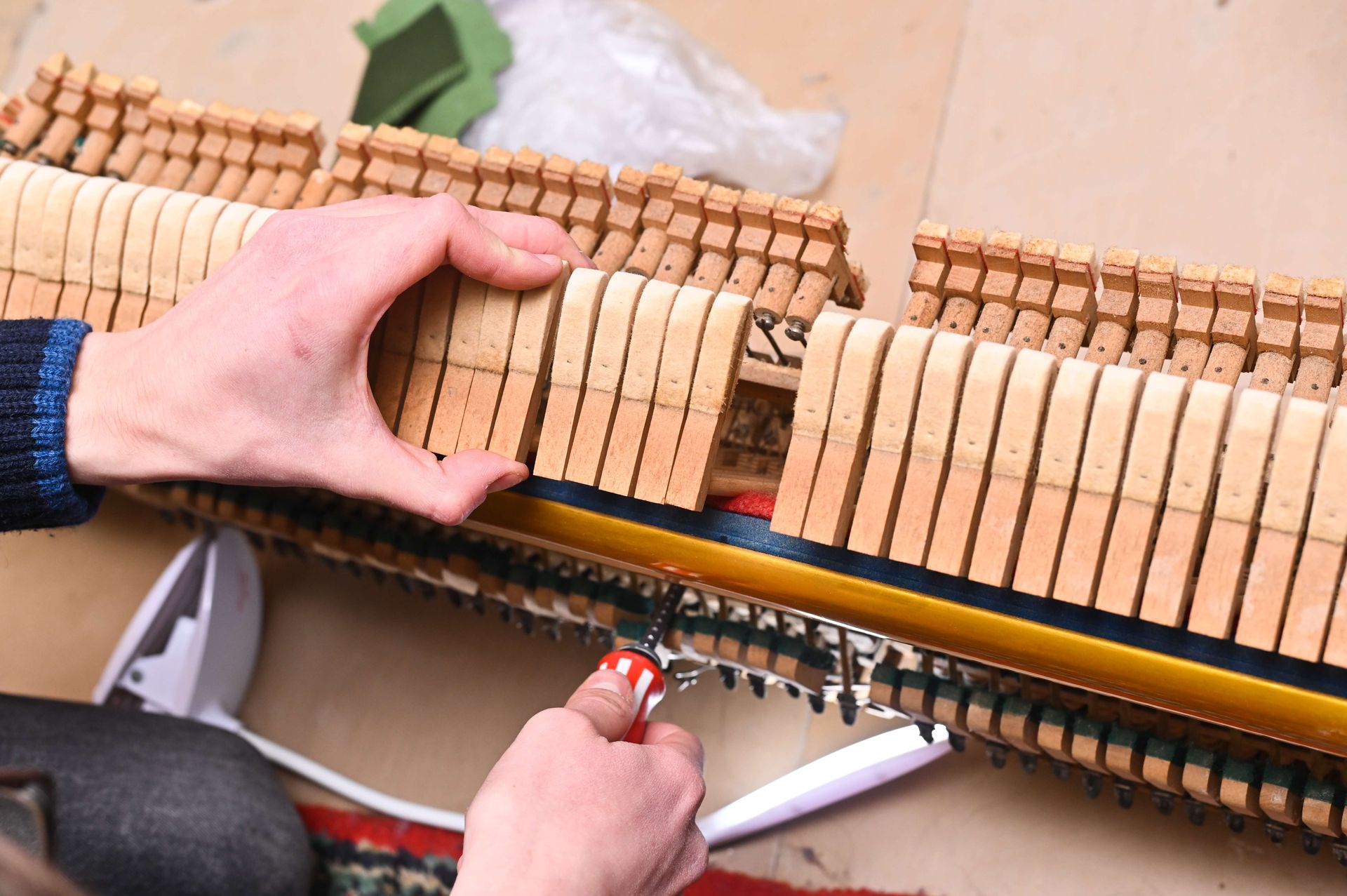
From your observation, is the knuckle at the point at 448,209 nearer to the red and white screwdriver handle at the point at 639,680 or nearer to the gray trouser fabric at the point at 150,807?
the red and white screwdriver handle at the point at 639,680

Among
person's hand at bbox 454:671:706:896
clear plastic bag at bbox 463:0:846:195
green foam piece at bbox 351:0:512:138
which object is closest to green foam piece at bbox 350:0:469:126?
green foam piece at bbox 351:0:512:138

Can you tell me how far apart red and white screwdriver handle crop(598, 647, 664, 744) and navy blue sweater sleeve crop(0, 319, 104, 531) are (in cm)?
61

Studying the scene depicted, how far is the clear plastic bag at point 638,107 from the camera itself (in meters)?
2.18

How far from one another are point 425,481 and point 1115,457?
637 mm

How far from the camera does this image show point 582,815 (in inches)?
39.4

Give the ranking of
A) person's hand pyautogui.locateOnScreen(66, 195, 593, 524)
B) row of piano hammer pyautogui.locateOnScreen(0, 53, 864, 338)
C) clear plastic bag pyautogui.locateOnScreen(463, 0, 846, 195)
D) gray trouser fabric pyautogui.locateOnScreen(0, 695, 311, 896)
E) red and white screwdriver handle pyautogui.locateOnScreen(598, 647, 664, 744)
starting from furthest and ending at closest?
clear plastic bag pyautogui.locateOnScreen(463, 0, 846, 195) < gray trouser fabric pyautogui.locateOnScreen(0, 695, 311, 896) < row of piano hammer pyautogui.locateOnScreen(0, 53, 864, 338) < red and white screwdriver handle pyautogui.locateOnScreen(598, 647, 664, 744) < person's hand pyautogui.locateOnScreen(66, 195, 593, 524)

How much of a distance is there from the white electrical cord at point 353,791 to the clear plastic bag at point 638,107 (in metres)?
1.17

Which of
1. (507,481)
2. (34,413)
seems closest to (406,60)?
(34,413)

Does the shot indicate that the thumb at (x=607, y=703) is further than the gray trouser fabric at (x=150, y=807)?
No

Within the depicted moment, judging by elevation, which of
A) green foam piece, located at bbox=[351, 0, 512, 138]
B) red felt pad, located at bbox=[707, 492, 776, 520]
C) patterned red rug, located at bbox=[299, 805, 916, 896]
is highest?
green foam piece, located at bbox=[351, 0, 512, 138]

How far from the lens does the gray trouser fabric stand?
160 cm

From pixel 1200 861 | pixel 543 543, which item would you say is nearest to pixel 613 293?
pixel 543 543

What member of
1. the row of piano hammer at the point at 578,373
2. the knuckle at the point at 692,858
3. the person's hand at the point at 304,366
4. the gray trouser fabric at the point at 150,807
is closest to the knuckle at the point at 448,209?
the person's hand at the point at 304,366

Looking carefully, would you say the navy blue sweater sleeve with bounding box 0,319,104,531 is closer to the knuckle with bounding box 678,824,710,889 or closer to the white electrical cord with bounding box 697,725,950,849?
the knuckle with bounding box 678,824,710,889
